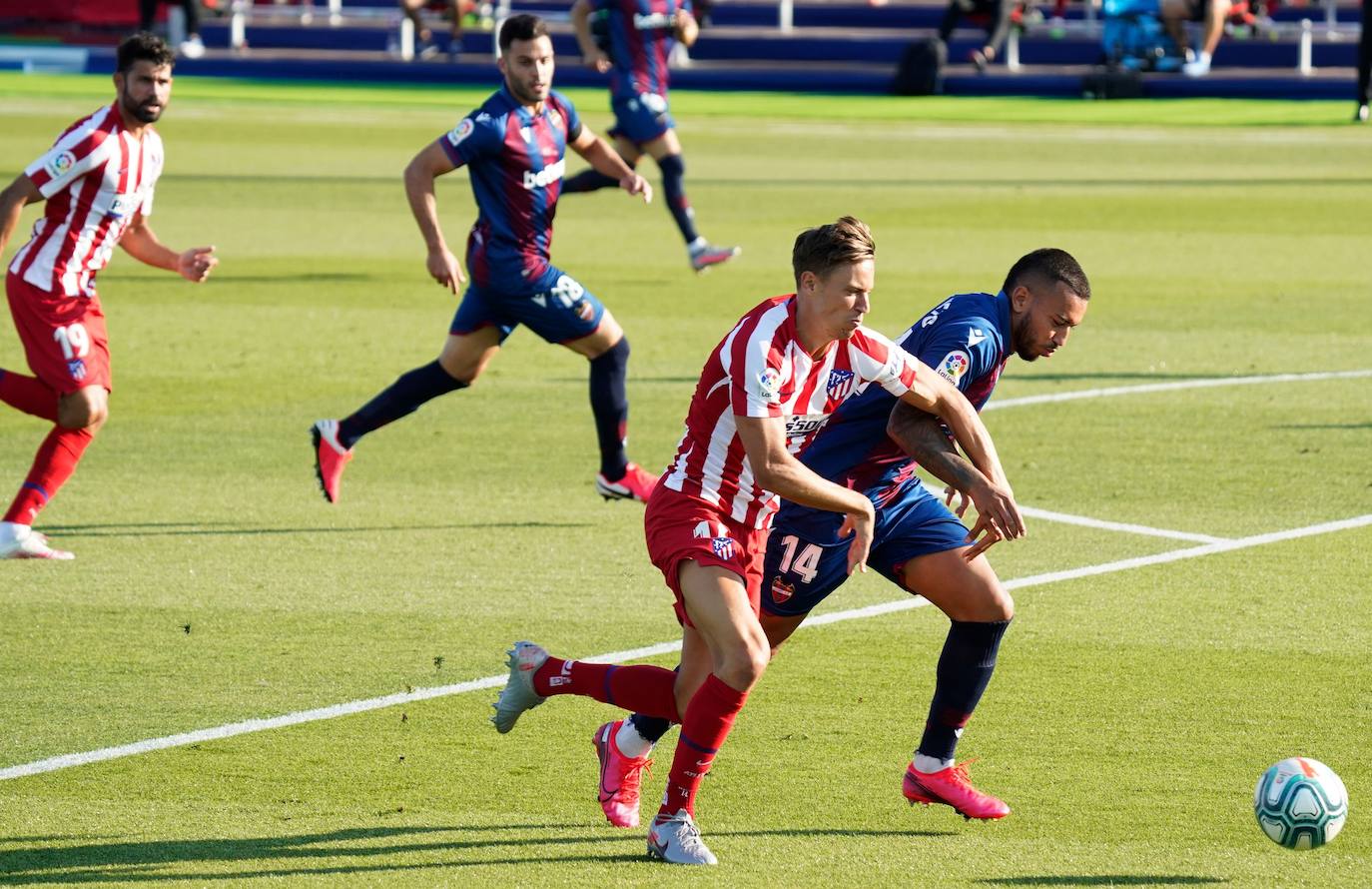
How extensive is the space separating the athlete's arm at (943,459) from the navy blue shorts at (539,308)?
3.87 meters

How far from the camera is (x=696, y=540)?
555 cm

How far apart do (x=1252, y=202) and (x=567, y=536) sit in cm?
1379

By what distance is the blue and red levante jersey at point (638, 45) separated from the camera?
1706cm

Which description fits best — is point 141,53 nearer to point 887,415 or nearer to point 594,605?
point 594,605

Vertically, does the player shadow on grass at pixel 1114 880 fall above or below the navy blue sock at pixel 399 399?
above

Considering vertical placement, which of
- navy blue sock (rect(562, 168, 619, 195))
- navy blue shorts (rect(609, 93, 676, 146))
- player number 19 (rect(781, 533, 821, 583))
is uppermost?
player number 19 (rect(781, 533, 821, 583))

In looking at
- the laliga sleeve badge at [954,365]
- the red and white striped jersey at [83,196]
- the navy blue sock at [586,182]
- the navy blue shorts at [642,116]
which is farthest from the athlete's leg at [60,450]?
the navy blue shorts at [642,116]

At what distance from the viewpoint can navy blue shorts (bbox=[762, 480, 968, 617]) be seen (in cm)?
589

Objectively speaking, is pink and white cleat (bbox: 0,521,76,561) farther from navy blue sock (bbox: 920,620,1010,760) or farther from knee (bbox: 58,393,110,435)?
navy blue sock (bbox: 920,620,1010,760)

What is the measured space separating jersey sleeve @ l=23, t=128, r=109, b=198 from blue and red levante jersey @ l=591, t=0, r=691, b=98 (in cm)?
868

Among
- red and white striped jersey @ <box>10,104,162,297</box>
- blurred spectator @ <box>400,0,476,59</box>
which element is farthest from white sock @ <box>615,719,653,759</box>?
blurred spectator @ <box>400,0,476,59</box>

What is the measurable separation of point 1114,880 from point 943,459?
124cm

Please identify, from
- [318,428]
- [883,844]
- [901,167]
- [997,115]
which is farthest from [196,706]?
[997,115]

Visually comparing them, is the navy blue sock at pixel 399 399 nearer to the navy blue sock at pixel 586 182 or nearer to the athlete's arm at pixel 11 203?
the athlete's arm at pixel 11 203
